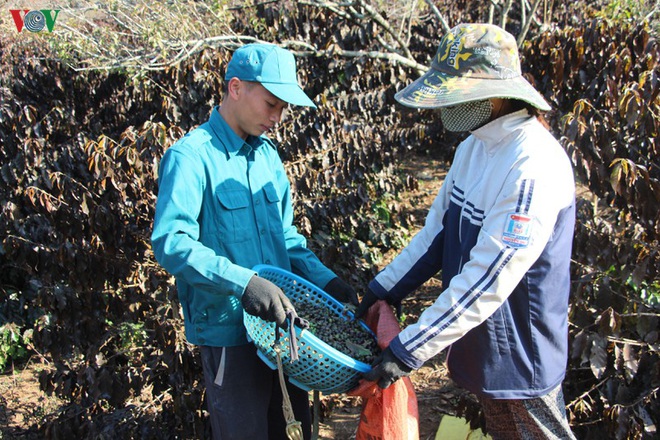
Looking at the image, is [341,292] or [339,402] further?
[339,402]

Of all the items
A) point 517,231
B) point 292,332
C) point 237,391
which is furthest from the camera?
point 237,391

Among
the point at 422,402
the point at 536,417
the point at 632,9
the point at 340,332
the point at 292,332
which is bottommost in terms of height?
the point at 422,402

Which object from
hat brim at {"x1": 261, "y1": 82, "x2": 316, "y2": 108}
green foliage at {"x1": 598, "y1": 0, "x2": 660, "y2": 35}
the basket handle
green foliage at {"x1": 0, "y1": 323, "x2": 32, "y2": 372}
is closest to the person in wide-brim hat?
the basket handle

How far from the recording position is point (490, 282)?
5.84 feet

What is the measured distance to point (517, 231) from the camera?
1.74 m

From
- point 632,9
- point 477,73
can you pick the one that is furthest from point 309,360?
point 632,9

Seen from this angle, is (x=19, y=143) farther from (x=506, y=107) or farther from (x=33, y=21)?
(x=506, y=107)

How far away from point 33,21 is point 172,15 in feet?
5.78

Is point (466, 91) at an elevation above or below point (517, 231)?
above

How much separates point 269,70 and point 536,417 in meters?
1.40

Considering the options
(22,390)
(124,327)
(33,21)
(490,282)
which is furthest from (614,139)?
(33,21)

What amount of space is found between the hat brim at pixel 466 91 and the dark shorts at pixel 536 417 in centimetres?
91

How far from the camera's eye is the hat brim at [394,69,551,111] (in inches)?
69.9

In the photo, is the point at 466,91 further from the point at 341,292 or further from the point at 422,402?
the point at 422,402
